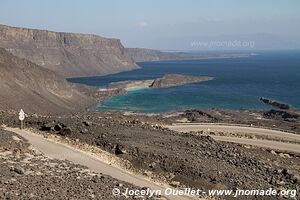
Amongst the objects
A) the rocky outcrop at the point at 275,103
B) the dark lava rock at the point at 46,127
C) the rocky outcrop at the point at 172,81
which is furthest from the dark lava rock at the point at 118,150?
the rocky outcrop at the point at 172,81

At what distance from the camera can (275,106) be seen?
3905 inches

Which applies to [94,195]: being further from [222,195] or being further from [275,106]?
[275,106]

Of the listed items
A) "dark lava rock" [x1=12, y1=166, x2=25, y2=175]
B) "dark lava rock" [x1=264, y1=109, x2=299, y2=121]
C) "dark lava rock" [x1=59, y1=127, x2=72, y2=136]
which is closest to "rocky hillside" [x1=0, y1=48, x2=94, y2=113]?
"dark lava rock" [x1=264, y1=109, x2=299, y2=121]

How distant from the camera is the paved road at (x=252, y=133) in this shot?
117 ft

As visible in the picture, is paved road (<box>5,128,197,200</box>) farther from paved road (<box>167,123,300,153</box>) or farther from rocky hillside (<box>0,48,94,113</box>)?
rocky hillside (<box>0,48,94,113</box>)

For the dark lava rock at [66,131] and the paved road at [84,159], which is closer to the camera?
the paved road at [84,159]

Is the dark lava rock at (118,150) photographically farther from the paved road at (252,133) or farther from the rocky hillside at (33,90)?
the rocky hillside at (33,90)

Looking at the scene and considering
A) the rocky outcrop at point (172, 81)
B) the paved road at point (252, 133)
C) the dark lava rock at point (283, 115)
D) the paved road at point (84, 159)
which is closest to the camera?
the paved road at point (84, 159)

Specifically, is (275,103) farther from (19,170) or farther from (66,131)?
(19,170)

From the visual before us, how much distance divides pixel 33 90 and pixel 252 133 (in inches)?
2045

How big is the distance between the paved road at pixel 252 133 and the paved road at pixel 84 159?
53.5ft

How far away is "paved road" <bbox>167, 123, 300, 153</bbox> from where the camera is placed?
3570cm

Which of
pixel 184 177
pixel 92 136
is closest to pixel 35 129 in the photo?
pixel 92 136

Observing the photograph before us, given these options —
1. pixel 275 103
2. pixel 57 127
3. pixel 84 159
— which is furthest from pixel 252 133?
pixel 275 103
